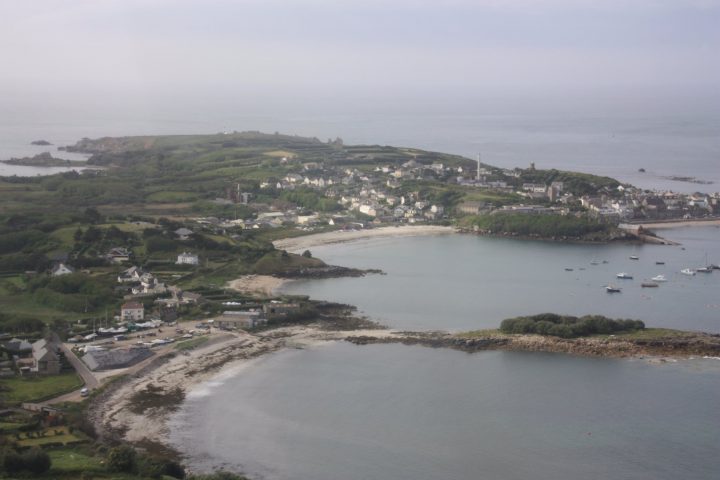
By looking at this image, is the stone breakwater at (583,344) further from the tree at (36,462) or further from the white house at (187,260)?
the tree at (36,462)

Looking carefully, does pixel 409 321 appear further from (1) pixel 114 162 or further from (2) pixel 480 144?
(2) pixel 480 144

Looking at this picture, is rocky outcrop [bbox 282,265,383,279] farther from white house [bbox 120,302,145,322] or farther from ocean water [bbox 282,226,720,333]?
white house [bbox 120,302,145,322]

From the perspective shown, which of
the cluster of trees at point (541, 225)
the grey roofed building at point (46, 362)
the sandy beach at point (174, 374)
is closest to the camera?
the sandy beach at point (174, 374)

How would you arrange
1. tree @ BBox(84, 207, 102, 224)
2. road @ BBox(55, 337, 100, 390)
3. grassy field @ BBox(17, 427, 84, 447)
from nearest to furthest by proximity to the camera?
1. grassy field @ BBox(17, 427, 84, 447)
2. road @ BBox(55, 337, 100, 390)
3. tree @ BBox(84, 207, 102, 224)

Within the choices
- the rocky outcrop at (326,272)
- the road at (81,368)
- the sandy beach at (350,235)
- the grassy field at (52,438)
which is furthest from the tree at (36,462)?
the sandy beach at (350,235)

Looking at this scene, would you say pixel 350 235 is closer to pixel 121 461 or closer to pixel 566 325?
pixel 566 325

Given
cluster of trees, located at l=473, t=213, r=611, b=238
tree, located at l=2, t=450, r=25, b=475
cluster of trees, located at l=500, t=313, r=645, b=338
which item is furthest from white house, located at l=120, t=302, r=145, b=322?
cluster of trees, located at l=473, t=213, r=611, b=238
